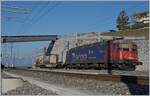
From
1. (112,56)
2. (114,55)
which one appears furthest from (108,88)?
(112,56)

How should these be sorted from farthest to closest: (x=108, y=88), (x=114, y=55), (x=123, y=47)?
(x=123, y=47), (x=114, y=55), (x=108, y=88)

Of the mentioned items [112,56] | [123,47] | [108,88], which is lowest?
[108,88]

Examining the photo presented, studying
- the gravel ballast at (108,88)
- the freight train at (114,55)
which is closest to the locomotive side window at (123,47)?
the freight train at (114,55)

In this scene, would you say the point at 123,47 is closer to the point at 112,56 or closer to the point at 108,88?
the point at 112,56

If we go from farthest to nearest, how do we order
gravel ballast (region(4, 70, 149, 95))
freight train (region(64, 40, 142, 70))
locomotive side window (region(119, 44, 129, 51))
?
locomotive side window (region(119, 44, 129, 51)) → freight train (region(64, 40, 142, 70)) → gravel ballast (region(4, 70, 149, 95))

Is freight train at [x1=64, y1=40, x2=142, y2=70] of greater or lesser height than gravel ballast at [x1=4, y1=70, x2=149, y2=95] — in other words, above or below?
above

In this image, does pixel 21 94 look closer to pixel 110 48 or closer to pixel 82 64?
pixel 110 48

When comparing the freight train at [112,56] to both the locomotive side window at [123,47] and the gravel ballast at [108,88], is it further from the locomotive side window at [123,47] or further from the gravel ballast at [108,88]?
the gravel ballast at [108,88]

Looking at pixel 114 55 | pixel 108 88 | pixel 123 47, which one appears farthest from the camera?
pixel 123 47

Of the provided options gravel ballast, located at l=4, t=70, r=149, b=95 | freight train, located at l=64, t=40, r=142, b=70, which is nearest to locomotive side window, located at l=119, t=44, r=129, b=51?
freight train, located at l=64, t=40, r=142, b=70

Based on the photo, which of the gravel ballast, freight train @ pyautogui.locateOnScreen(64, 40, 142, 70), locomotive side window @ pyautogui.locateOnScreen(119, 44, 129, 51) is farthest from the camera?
locomotive side window @ pyautogui.locateOnScreen(119, 44, 129, 51)

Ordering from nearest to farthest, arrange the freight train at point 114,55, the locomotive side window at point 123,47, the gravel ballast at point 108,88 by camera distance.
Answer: the gravel ballast at point 108,88
the freight train at point 114,55
the locomotive side window at point 123,47

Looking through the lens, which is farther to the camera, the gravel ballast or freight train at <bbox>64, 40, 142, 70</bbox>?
freight train at <bbox>64, 40, 142, 70</bbox>

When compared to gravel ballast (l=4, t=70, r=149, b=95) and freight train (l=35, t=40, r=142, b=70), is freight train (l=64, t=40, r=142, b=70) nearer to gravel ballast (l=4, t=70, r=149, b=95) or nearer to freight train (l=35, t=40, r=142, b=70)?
freight train (l=35, t=40, r=142, b=70)
